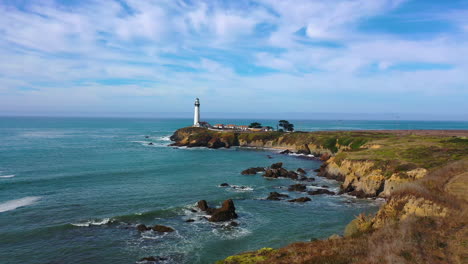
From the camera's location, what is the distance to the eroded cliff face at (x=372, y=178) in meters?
38.6

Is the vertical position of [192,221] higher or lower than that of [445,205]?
lower

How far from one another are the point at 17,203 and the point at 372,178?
43961 mm

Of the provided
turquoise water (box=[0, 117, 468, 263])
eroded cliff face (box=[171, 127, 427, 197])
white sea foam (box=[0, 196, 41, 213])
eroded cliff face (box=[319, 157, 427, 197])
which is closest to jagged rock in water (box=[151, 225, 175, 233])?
turquoise water (box=[0, 117, 468, 263])

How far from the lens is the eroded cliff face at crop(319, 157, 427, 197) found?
38.6 m

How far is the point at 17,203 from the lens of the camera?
35062 millimetres

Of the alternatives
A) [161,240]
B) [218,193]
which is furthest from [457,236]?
[218,193]

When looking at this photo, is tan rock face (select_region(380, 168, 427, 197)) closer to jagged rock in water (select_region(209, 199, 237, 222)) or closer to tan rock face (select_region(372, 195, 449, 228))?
tan rock face (select_region(372, 195, 449, 228))

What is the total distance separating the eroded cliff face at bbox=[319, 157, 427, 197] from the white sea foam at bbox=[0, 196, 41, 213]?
1560 inches

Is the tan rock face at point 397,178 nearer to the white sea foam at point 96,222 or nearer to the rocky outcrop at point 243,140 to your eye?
the white sea foam at point 96,222

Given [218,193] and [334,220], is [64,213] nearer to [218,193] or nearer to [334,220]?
[218,193]

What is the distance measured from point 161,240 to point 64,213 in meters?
13.1

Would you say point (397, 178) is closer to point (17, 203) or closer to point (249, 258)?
point (249, 258)

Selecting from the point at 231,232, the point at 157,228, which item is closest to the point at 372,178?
the point at 231,232

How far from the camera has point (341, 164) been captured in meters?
51.5
